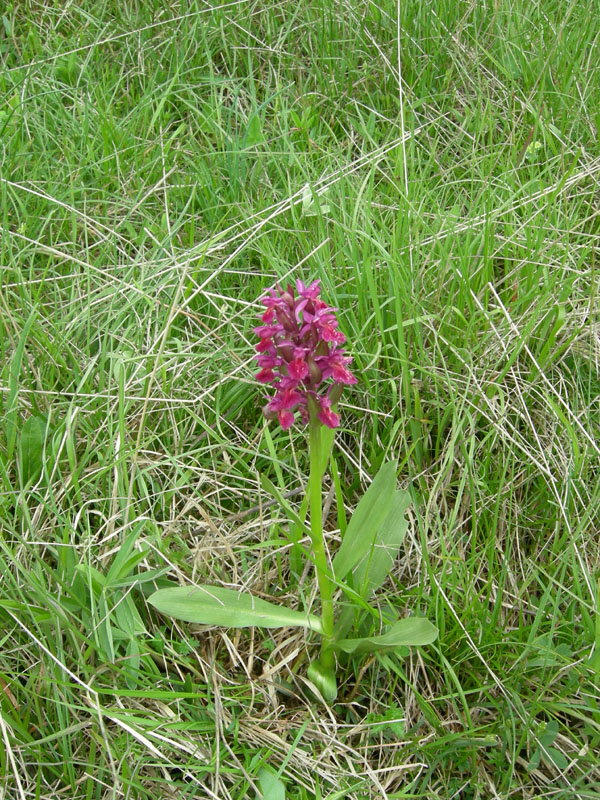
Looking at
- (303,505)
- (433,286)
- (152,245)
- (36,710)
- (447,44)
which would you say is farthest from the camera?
(447,44)

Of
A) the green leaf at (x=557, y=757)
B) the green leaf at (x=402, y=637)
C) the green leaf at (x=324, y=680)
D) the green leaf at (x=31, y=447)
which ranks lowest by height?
the green leaf at (x=557, y=757)

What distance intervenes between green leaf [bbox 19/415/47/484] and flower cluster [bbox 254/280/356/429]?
752 millimetres

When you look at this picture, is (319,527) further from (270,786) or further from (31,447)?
(31,447)

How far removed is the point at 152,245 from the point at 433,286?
98 centimetres

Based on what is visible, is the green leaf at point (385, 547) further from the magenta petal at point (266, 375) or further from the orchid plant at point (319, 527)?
the magenta petal at point (266, 375)

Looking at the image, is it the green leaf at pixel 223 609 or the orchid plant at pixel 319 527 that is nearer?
the orchid plant at pixel 319 527

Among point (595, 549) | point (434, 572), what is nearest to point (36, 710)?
point (434, 572)

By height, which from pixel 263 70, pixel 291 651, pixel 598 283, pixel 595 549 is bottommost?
pixel 291 651

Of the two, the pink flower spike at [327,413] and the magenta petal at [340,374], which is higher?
the magenta petal at [340,374]

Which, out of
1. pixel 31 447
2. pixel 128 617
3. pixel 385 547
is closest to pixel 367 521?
pixel 385 547

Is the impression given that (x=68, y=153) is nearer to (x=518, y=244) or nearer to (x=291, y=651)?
(x=518, y=244)

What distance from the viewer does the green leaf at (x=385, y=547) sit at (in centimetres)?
176

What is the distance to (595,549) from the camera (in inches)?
74.4

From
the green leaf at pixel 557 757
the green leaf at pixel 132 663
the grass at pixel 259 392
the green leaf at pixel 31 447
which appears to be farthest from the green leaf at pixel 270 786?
the green leaf at pixel 31 447
